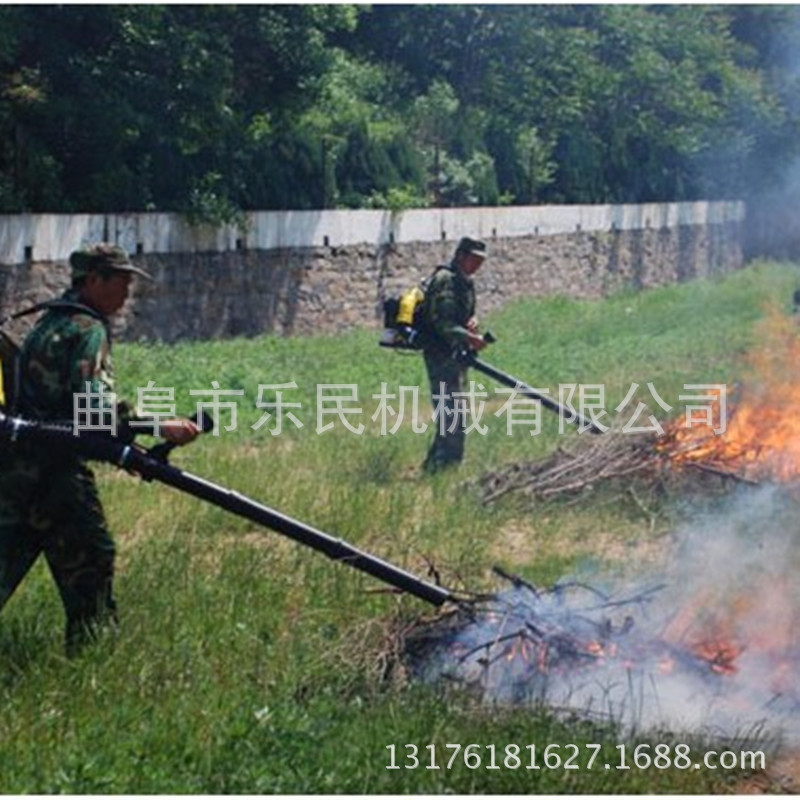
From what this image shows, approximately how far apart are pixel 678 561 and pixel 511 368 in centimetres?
801

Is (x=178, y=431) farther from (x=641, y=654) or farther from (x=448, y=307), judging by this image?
(x=448, y=307)

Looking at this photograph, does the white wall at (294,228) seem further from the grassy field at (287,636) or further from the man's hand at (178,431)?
the man's hand at (178,431)

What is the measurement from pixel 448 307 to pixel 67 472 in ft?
16.1

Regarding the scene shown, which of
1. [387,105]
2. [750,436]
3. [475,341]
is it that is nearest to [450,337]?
[475,341]

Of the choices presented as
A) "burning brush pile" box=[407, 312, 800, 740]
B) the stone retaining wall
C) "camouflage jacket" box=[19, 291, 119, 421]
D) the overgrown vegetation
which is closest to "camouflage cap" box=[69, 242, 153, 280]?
"camouflage jacket" box=[19, 291, 119, 421]

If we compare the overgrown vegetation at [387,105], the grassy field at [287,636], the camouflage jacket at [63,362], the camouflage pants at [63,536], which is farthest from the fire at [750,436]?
→ the overgrown vegetation at [387,105]

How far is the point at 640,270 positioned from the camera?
1101 inches

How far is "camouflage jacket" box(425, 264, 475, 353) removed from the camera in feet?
33.7

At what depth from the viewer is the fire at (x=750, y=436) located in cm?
912

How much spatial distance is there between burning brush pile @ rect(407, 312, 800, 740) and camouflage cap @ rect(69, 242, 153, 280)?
80.3 inches

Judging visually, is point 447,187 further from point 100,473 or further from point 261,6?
point 100,473

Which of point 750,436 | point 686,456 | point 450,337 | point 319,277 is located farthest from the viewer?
point 319,277

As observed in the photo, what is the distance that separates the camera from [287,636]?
623cm

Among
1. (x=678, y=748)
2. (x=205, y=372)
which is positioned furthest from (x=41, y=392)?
(x=205, y=372)
